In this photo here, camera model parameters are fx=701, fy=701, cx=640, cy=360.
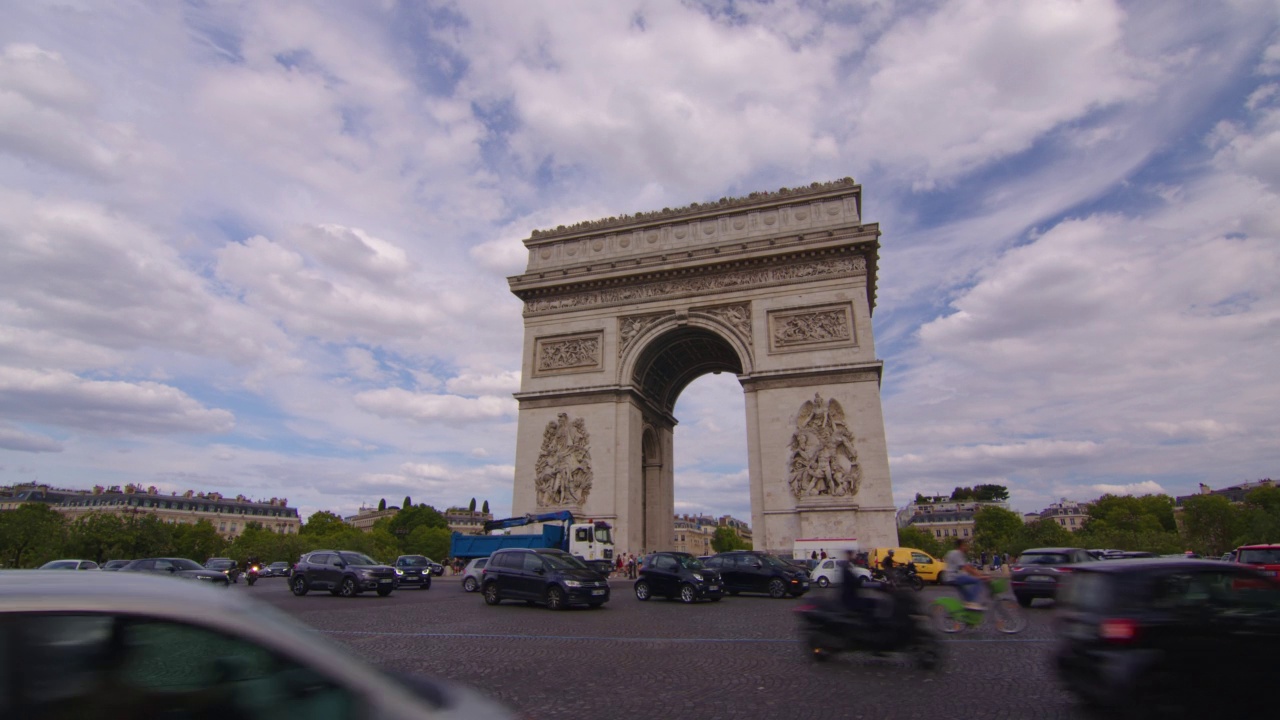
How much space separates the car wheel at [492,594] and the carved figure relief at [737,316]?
55.9 ft

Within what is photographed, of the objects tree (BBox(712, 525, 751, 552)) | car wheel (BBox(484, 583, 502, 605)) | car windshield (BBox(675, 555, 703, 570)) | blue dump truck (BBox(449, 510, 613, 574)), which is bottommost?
car wheel (BBox(484, 583, 502, 605))

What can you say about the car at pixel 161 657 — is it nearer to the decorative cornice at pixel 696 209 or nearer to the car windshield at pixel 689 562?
the car windshield at pixel 689 562

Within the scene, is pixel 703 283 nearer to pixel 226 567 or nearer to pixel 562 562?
pixel 562 562

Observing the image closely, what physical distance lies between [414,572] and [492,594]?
9787 millimetres

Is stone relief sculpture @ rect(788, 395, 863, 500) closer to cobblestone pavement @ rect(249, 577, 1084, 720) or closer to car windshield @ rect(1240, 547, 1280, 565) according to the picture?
car windshield @ rect(1240, 547, 1280, 565)

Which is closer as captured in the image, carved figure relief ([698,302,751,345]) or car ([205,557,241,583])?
Result: car ([205,557,241,583])

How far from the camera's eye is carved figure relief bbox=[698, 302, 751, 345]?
3052 cm

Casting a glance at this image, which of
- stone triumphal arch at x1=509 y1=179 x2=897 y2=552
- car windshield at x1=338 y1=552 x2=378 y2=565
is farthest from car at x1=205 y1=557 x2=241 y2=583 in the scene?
stone triumphal arch at x1=509 y1=179 x2=897 y2=552

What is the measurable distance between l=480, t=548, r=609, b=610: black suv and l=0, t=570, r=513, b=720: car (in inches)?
529

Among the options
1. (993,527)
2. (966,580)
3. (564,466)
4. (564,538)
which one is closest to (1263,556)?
(966,580)

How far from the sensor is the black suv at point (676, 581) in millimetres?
17094

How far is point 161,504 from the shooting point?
9681 centimetres

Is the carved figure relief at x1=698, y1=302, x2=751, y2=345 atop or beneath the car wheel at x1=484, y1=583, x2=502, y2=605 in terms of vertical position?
atop

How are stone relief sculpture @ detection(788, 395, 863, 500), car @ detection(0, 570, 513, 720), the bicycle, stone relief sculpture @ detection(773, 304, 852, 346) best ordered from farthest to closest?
stone relief sculpture @ detection(773, 304, 852, 346) → stone relief sculpture @ detection(788, 395, 863, 500) → the bicycle → car @ detection(0, 570, 513, 720)
